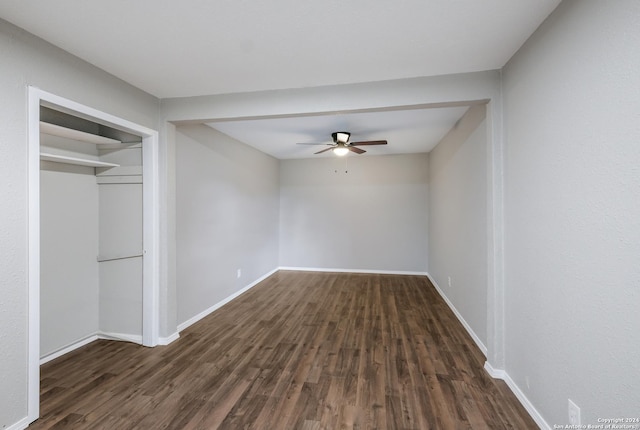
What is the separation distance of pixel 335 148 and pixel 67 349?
386 cm

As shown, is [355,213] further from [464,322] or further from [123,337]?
[123,337]

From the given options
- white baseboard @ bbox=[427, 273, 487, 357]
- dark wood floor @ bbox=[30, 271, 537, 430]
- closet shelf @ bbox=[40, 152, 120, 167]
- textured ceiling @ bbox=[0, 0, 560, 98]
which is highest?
textured ceiling @ bbox=[0, 0, 560, 98]

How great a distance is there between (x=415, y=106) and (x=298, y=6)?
1373 mm

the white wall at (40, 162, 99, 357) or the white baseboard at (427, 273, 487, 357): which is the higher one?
the white wall at (40, 162, 99, 357)

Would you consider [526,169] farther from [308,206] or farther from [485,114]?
[308,206]

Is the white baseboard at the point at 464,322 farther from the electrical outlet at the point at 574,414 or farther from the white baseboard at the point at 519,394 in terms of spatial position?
the electrical outlet at the point at 574,414

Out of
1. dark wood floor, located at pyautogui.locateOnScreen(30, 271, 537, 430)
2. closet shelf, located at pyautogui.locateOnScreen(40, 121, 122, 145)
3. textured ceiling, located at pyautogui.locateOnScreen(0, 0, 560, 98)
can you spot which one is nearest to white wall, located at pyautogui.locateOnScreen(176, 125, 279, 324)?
dark wood floor, located at pyautogui.locateOnScreen(30, 271, 537, 430)

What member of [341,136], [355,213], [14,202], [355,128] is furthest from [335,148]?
[14,202]

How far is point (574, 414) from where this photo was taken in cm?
149

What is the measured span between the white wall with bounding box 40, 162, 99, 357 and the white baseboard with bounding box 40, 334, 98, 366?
0.12 ft

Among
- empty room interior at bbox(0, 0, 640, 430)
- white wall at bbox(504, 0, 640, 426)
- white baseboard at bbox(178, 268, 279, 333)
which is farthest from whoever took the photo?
white baseboard at bbox(178, 268, 279, 333)

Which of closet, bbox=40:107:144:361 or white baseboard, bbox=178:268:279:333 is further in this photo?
white baseboard, bbox=178:268:279:333

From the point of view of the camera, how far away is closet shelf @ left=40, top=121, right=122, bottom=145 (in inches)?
94.3

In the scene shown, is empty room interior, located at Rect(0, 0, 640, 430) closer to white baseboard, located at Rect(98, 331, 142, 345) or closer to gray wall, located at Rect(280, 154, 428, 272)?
white baseboard, located at Rect(98, 331, 142, 345)
